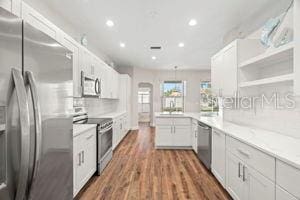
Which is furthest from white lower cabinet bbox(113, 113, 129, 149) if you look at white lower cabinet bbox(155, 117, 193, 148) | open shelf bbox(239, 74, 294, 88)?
open shelf bbox(239, 74, 294, 88)

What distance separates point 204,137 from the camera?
11.8ft

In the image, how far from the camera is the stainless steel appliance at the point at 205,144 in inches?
131

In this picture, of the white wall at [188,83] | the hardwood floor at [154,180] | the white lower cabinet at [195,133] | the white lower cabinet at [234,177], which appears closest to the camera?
the white lower cabinet at [234,177]

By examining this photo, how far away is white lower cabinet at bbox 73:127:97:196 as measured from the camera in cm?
235

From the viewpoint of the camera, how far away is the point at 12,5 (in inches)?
59.9

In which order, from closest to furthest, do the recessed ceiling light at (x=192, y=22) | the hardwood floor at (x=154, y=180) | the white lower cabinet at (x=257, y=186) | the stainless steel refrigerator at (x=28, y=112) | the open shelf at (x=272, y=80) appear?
1. the stainless steel refrigerator at (x=28, y=112)
2. the white lower cabinet at (x=257, y=186)
3. the open shelf at (x=272, y=80)
4. the hardwood floor at (x=154, y=180)
5. the recessed ceiling light at (x=192, y=22)

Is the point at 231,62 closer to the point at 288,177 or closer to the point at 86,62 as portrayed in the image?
the point at 288,177

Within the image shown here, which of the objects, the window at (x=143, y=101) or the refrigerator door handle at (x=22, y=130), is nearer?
the refrigerator door handle at (x=22, y=130)

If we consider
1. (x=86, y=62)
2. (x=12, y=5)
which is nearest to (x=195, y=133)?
(x=86, y=62)

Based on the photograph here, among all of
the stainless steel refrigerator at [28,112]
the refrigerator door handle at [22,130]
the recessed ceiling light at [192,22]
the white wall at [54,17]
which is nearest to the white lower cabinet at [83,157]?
the stainless steel refrigerator at [28,112]

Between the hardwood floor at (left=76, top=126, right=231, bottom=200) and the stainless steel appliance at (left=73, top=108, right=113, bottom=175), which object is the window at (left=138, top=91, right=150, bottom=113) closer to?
the hardwood floor at (left=76, top=126, right=231, bottom=200)

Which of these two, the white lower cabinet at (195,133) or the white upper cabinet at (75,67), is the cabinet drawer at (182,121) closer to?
the white lower cabinet at (195,133)

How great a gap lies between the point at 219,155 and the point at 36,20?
9.40 ft

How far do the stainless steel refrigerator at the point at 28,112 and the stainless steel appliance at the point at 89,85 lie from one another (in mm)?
1843
